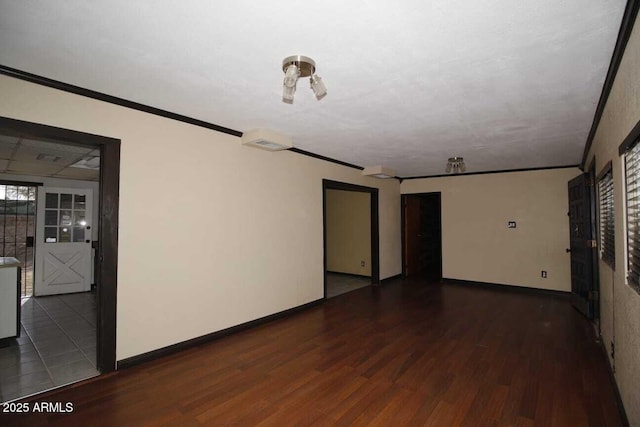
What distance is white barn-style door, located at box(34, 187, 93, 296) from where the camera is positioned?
5641 millimetres

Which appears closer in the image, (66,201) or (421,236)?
(66,201)

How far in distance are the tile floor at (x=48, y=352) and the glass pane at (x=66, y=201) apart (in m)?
2.07

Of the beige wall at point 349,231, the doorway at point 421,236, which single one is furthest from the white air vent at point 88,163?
the doorway at point 421,236

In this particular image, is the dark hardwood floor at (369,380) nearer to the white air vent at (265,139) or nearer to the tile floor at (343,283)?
the tile floor at (343,283)

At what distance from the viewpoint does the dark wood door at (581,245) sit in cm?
395

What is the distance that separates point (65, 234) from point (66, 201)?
2.11ft

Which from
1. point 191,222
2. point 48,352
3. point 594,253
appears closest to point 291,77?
point 191,222

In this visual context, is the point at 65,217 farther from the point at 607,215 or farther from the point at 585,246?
the point at 585,246

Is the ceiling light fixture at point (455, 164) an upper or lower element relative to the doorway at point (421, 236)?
upper

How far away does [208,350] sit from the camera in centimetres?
311

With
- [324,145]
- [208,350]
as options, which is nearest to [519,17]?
[324,145]

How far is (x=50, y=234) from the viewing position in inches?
227

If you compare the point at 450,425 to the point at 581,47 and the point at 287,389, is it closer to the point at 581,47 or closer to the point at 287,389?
the point at 287,389

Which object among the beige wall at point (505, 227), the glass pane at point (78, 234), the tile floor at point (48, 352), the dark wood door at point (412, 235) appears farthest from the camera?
the dark wood door at point (412, 235)
